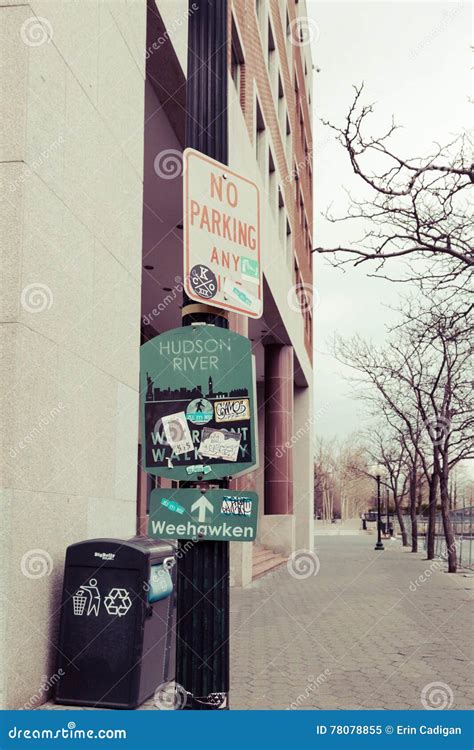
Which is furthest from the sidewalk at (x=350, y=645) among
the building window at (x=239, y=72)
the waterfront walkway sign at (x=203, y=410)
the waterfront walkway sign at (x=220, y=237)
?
the building window at (x=239, y=72)

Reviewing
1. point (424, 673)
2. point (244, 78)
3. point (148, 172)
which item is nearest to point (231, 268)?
point (424, 673)

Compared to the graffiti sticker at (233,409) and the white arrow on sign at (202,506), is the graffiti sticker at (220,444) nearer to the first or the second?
the graffiti sticker at (233,409)

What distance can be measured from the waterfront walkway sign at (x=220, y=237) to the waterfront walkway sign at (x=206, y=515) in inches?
33.0

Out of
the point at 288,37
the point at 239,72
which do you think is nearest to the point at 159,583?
the point at 239,72

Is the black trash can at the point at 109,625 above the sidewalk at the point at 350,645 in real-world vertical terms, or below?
above

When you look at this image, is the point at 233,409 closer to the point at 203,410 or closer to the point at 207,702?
the point at 203,410

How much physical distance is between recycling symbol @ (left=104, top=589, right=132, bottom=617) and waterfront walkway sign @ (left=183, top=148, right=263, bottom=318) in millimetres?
3064

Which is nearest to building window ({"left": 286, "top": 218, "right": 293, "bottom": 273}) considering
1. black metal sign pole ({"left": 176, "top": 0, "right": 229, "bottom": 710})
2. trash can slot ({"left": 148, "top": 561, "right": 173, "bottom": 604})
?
trash can slot ({"left": 148, "top": 561, "right": 173, "bottom": 604})

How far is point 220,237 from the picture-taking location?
374 cm

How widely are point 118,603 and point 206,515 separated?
2940mm

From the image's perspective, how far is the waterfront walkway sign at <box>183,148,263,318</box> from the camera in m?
3.63

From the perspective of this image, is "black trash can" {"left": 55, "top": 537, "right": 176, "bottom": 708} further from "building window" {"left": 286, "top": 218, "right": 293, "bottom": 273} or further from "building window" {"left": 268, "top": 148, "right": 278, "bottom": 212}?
"building window" {"left": 286, "top": 218, "right": 293, "bottom": 273}

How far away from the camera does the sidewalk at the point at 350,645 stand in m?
7.29

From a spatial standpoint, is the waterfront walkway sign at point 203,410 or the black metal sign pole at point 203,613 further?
the waterfront walkway sign at point 203,410
